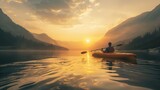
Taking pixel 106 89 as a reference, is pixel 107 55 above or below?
above

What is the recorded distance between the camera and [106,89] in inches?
508

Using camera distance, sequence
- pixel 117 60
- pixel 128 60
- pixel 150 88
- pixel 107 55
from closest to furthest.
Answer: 1. pixel 150 88
2. pixel 128 60
3. pixel 117 60
4. pixel 107 55

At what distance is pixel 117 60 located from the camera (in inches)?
1468

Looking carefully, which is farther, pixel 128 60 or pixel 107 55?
pixel 107 55

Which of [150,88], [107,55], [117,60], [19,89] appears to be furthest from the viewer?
[107,55]

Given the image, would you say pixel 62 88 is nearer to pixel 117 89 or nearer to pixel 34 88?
pixel 34 88

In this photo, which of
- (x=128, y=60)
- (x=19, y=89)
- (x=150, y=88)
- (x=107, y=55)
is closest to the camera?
(x=19, y=89)

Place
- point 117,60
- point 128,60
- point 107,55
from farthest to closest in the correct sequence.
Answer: point 107,55 < point 117,60 < point 128,60

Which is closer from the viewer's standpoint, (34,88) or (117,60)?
(34,88)

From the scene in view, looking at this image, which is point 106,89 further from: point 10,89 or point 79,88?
point 10,89

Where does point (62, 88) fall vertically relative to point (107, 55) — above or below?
below

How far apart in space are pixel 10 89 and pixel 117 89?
295 inches

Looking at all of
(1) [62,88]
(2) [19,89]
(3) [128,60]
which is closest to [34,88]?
(2) [19,89]

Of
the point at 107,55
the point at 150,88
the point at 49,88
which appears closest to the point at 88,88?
the point at 49,88
